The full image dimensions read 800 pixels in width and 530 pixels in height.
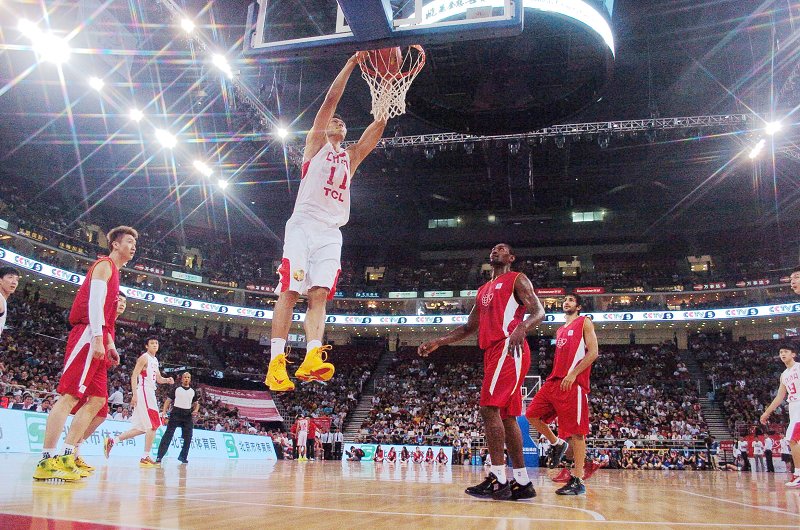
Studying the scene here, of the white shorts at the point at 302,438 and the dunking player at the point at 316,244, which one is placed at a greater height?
the dunking player at the point at 316,244

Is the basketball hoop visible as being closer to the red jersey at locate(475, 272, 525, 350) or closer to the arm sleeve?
the red jersey at locate(475, 272, 525, 350)

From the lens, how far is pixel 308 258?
4.04 metres

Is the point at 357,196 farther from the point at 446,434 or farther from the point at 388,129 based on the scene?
the point at 446,434

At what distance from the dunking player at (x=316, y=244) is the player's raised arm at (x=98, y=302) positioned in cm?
160

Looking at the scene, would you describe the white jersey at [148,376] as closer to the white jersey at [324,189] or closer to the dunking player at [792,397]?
the white jersey at [324,189]

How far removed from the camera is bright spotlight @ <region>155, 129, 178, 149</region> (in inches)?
847

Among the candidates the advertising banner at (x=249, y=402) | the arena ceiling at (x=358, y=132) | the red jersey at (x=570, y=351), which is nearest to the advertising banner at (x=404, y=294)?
the arena ceiling at (x=358, y=132)

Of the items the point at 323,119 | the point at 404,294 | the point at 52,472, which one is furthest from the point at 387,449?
the point at 323,119

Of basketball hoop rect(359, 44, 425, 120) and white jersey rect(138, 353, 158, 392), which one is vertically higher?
basketball hoop rect(359, 44, 425, 120)

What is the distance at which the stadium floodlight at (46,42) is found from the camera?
51.8ft

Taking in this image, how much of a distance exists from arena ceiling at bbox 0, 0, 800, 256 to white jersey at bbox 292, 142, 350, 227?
996 cm

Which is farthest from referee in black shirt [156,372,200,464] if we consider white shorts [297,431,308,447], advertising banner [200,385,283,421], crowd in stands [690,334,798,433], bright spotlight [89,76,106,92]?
crowd in stands [690,334,798,433]

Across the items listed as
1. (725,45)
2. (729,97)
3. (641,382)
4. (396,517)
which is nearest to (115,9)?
(396,517)

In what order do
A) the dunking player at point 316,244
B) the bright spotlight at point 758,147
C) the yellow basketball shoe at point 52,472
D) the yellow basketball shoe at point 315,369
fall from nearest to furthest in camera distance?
the yellow basketball shoe at point 315,369 < the dunking player at point 316,244 < the yellow basketball shoe at point 52,472 < the bright spotlight at point 758,147
